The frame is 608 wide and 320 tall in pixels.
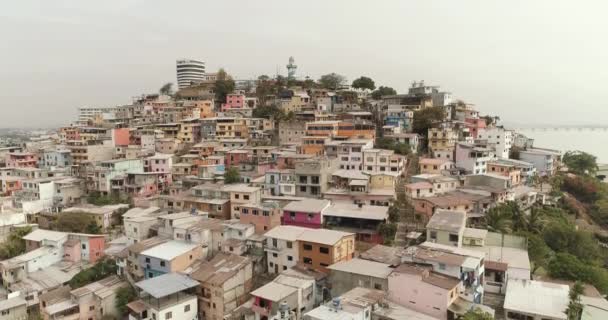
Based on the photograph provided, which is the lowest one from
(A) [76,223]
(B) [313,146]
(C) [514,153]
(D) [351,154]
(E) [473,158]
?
(A) [76,223]

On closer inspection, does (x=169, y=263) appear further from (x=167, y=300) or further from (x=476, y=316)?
(x=476, y=316)

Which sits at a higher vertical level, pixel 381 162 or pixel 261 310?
pixel 381 162

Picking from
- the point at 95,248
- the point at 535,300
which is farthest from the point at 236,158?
the point at 535,300

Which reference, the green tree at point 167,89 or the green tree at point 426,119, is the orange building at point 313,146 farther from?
the green tree at point 167,89

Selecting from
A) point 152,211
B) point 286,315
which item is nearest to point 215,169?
point 152,211

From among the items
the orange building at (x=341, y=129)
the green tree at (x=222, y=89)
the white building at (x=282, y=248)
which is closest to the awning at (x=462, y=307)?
the white building at (x=282, y=248)

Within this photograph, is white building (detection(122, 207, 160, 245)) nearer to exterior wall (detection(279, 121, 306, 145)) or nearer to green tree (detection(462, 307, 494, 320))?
exterior wall (detection(279, 121, 306, 145))

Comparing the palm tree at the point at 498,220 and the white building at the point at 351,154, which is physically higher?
the white building at the point at 351,154
